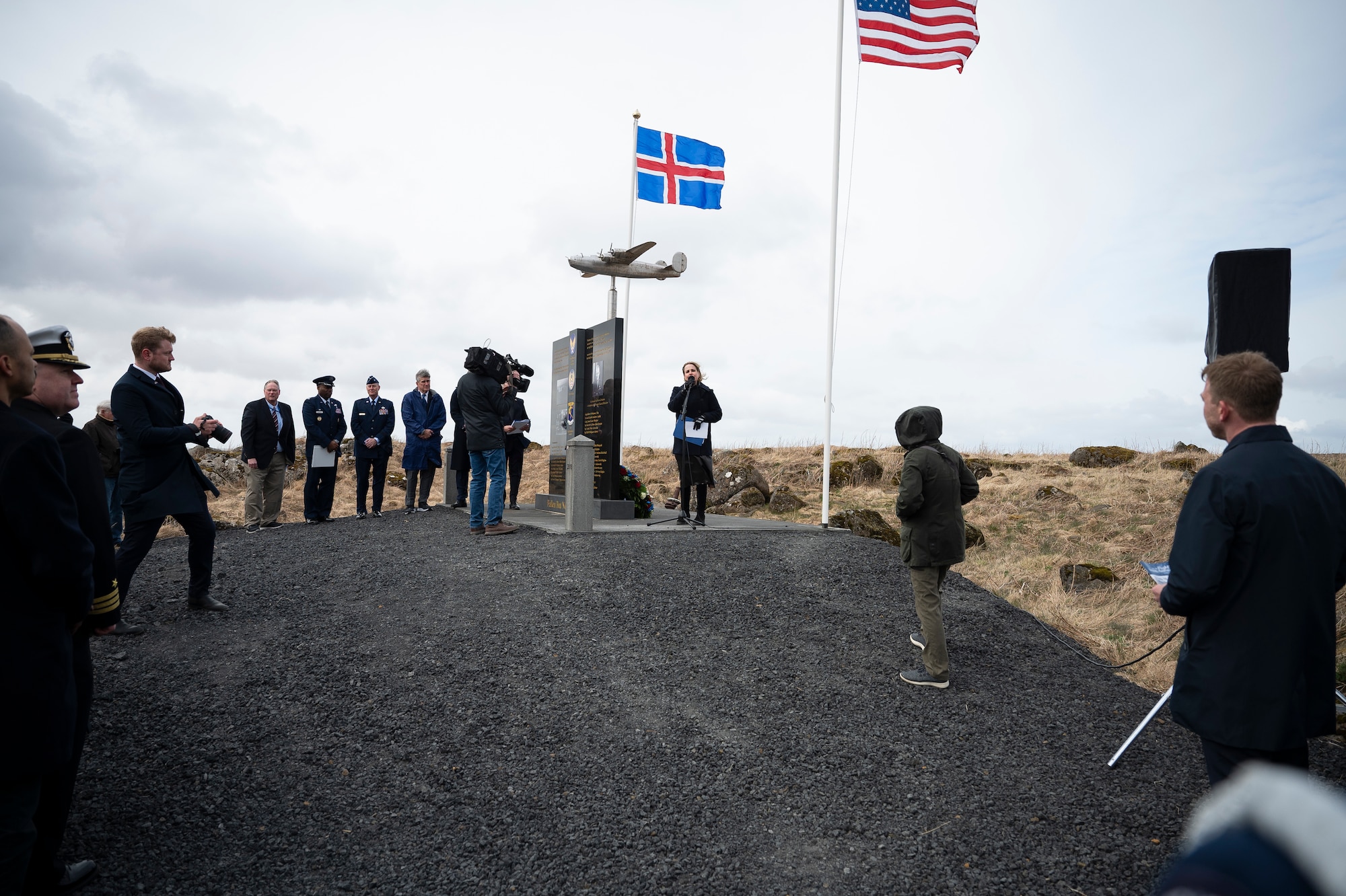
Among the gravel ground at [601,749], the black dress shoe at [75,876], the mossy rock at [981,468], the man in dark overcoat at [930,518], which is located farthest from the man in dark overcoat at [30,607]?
the mossy rock at [981,468]

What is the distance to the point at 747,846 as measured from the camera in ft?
11.8

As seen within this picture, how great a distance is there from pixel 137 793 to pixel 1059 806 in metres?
4.77

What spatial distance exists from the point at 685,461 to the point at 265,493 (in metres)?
6.41

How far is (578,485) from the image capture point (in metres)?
9.73

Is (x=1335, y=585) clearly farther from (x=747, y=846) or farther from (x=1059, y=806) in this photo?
(x=747, y=846)

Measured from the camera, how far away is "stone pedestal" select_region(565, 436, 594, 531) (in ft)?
31.7

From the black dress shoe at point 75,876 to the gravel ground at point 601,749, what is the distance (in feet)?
0.18

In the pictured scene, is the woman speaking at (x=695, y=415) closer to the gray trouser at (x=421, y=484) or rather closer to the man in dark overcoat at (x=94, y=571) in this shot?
the gray trouser at (x=421, y=484)

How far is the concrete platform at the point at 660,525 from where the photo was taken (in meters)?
10.1

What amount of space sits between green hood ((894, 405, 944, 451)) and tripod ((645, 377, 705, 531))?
178 inches

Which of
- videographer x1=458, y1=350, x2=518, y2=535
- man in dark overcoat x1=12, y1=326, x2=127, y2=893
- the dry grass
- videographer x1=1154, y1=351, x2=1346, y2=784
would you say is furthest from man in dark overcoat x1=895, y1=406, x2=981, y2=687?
Answer: videographer x1=458, y1=350, x2=518, y2=535

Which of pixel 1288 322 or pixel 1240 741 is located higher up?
pixel 1288 322

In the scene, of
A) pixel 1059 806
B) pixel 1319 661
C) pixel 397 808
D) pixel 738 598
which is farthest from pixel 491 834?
pixel 738 598

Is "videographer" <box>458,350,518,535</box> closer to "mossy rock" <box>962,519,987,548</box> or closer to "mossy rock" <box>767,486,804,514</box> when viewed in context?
"mossy rock" <box>767,486,804,514</box>
